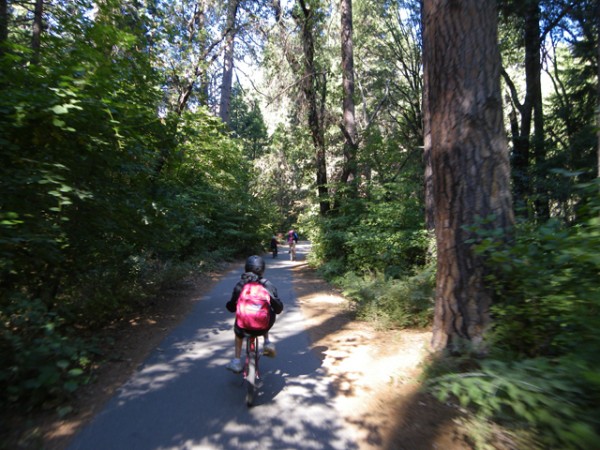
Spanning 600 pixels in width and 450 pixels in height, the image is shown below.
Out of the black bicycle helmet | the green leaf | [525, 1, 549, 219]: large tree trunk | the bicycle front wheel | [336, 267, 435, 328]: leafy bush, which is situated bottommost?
the bicycle front wheel

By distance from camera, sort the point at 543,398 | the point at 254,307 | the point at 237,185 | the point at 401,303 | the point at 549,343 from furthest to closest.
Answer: the point at 237,185 < the point at 401,303 < the point at 254,307 < the point at 549,343 < the point at 543,398

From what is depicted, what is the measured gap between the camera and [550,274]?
295 centimetres

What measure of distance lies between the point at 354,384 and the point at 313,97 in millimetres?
14222

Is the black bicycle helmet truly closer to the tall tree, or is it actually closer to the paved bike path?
the paved bike path

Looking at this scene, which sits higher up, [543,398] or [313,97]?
[313,97]

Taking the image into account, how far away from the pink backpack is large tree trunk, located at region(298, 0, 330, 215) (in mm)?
11150

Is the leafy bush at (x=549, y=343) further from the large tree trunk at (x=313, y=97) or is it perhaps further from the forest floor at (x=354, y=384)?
the large tree trunk at (x=313, y=97)

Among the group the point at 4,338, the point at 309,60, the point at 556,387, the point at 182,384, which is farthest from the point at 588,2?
the point at 4,338

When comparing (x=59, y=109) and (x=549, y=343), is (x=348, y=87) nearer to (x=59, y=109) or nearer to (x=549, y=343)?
(x=59, y=109)

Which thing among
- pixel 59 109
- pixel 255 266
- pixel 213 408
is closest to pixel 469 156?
pixel 255 266

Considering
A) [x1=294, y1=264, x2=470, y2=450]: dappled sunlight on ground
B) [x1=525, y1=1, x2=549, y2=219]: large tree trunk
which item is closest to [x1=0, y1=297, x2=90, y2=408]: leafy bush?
[x1=294, y1=264, x2=470, y2=450]: dappled sunlight on ground

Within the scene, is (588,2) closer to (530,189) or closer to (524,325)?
(530,189)

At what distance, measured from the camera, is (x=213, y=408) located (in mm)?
3877

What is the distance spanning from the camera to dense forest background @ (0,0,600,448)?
278 cm
